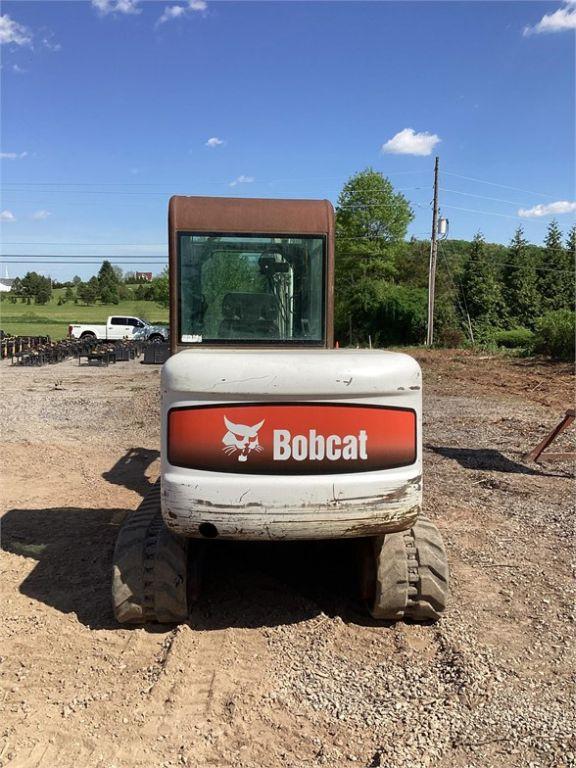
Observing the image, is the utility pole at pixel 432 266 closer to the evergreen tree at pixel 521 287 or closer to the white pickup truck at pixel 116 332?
the white pickup truck at pixel 116 332

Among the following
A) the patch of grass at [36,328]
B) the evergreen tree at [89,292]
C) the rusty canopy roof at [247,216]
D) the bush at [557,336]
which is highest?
the evergreen tree at [89,292]

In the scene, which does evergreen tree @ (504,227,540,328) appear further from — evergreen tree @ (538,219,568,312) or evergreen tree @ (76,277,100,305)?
evergreen tree @ (76,277,100,305)

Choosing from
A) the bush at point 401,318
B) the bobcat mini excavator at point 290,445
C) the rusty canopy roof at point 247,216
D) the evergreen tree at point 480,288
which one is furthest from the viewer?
the evergreen tree at point 480,288

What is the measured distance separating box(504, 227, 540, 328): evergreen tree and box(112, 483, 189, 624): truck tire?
5397 centimetres

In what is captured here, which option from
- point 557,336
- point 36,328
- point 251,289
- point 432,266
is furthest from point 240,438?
point 36,328

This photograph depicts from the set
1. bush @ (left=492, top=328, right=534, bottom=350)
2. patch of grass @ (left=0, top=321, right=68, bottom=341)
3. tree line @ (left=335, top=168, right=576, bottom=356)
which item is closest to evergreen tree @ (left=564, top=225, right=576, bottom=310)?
tree line @ (left=335, top=168, right=576, bottom=356)

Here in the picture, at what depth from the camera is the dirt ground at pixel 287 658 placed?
2.72 m

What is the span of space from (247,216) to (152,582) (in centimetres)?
248

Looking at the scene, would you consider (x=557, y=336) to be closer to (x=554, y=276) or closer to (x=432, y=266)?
(x=432, y=266)

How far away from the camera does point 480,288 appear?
51500mm

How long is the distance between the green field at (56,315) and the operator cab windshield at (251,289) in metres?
40.2

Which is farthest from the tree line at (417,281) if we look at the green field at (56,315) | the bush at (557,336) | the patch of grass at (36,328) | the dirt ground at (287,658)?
the dirt ground at (287,658)

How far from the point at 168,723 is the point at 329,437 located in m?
1.46

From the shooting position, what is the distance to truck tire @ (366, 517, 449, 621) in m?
3.61
